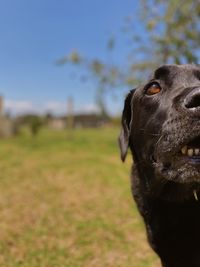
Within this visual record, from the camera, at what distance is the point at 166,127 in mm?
2479

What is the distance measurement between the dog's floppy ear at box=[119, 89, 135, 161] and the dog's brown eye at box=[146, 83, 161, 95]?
35cm

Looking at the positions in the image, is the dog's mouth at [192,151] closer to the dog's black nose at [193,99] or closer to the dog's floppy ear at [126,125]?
the dog's black nose at [193,99]

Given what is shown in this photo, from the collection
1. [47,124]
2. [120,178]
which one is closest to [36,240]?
[120,178]

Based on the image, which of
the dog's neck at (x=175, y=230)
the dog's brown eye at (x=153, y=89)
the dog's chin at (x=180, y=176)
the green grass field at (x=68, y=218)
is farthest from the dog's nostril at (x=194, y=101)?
the green grass field at (x=68, y=218)

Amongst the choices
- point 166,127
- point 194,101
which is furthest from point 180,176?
point 194,101

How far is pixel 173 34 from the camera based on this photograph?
435 inches

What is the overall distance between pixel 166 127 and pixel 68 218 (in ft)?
11.8

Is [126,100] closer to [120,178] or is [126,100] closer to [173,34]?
[120,178]

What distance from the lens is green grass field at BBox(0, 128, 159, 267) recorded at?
4.13 metres

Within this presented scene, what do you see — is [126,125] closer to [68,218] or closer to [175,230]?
[175,230]

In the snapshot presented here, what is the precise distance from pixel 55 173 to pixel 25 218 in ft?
11.6

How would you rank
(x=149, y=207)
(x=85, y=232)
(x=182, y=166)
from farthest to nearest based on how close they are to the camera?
(x=85, y=232), (x=149, y=207), (x=182, y=166)

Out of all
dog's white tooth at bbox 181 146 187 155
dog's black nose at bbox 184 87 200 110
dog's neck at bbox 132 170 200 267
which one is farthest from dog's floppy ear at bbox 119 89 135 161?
dog's black nose at bbox 184 87 200 110

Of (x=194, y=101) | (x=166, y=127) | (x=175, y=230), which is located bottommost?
(x=175, y=230)
